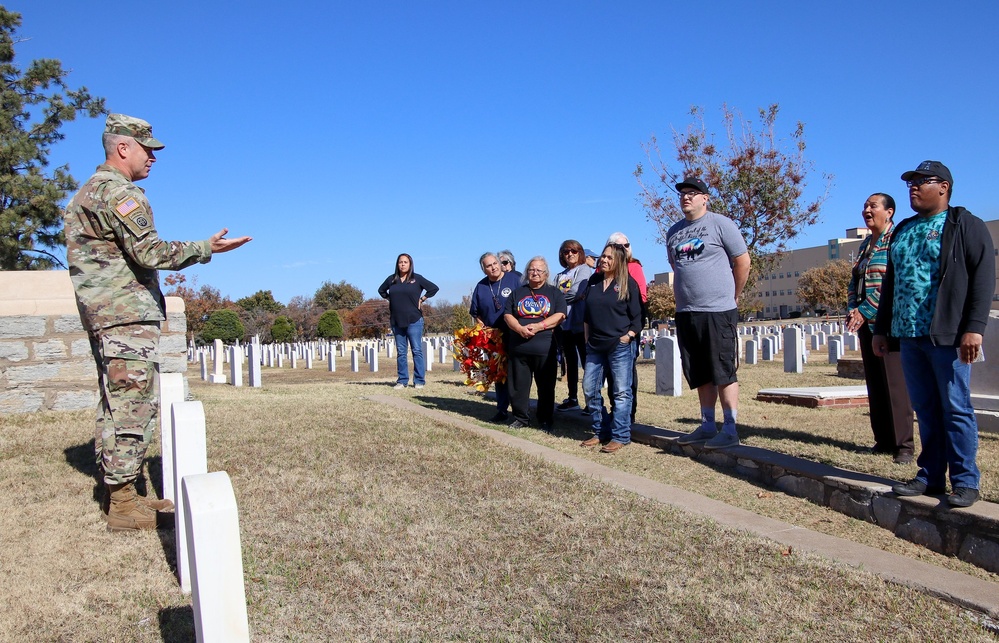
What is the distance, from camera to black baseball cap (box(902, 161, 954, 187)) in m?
4.25

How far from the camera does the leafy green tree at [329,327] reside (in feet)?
154

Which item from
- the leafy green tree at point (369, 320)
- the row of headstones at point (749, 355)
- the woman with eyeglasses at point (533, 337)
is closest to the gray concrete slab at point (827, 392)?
the row of headstones at point (749, 355)

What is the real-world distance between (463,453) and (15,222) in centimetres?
2104

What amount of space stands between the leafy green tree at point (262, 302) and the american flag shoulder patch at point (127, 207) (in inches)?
2394

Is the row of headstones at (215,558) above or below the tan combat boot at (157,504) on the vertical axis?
above

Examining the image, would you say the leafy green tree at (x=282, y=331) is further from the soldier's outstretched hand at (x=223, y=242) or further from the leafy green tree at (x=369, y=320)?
the soldier's outstretched hand at (x=223, y=242)

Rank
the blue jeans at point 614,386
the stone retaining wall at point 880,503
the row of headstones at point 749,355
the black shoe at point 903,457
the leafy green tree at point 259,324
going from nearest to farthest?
the stone retaining wall at point 880,503, the black shoe at point 903,457, the blue jeans at point 614,386, the row of headstones at point 749,355, the leafy green tree at point 259,324

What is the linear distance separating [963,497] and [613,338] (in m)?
3.02

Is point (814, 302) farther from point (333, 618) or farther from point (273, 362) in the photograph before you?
point (333, 618)

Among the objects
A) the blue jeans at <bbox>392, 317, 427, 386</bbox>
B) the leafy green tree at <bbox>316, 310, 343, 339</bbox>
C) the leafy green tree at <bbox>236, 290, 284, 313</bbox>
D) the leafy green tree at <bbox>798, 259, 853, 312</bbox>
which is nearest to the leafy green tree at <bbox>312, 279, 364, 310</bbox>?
the leafy green tree at <bbox>236, 290, 284, 313</bbox>

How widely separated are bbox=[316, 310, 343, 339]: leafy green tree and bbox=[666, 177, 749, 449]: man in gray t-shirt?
140ft

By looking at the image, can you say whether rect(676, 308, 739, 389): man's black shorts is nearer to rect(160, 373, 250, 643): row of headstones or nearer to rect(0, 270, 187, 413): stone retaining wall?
rect(160, 373, 250, 643): row of headstones

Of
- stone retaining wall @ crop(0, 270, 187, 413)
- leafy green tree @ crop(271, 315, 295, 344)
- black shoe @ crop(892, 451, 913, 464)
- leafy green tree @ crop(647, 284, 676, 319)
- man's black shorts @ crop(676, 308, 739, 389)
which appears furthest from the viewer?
leafy green tree @ crop(647, 284, 676, 319)

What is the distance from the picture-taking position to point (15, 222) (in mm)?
21500
